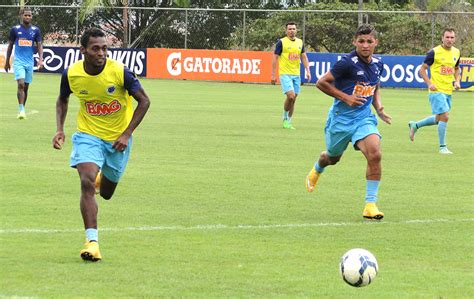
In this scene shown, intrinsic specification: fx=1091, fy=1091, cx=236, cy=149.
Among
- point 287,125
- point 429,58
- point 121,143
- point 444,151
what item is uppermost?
point 121,143

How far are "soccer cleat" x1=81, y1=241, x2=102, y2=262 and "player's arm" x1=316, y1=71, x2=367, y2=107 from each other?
3.70 m

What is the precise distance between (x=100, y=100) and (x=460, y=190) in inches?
230

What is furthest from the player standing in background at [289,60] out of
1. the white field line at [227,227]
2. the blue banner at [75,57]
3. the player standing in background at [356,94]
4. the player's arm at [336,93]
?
the blue banner at [75,57]

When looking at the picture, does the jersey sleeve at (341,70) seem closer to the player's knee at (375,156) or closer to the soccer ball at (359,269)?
the player's knee at (375,156)

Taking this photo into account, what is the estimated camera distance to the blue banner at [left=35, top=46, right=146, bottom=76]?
4462cm

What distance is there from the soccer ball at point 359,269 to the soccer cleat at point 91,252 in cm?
208

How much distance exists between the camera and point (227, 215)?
36.4 feet

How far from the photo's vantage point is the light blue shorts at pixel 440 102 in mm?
18750

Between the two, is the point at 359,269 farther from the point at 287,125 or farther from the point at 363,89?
the point at 287,125

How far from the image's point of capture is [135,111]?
9.11 m

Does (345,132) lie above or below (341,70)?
below

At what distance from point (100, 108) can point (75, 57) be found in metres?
36.6

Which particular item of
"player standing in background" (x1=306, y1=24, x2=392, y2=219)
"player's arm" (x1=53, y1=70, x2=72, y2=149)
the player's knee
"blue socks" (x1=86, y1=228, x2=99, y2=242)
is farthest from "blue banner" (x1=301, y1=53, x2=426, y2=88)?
"blue socks" (x1=86, y1=228, x2=99, y2=242)

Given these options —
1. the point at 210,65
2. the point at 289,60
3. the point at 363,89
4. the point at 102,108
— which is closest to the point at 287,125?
the point at 289,60
